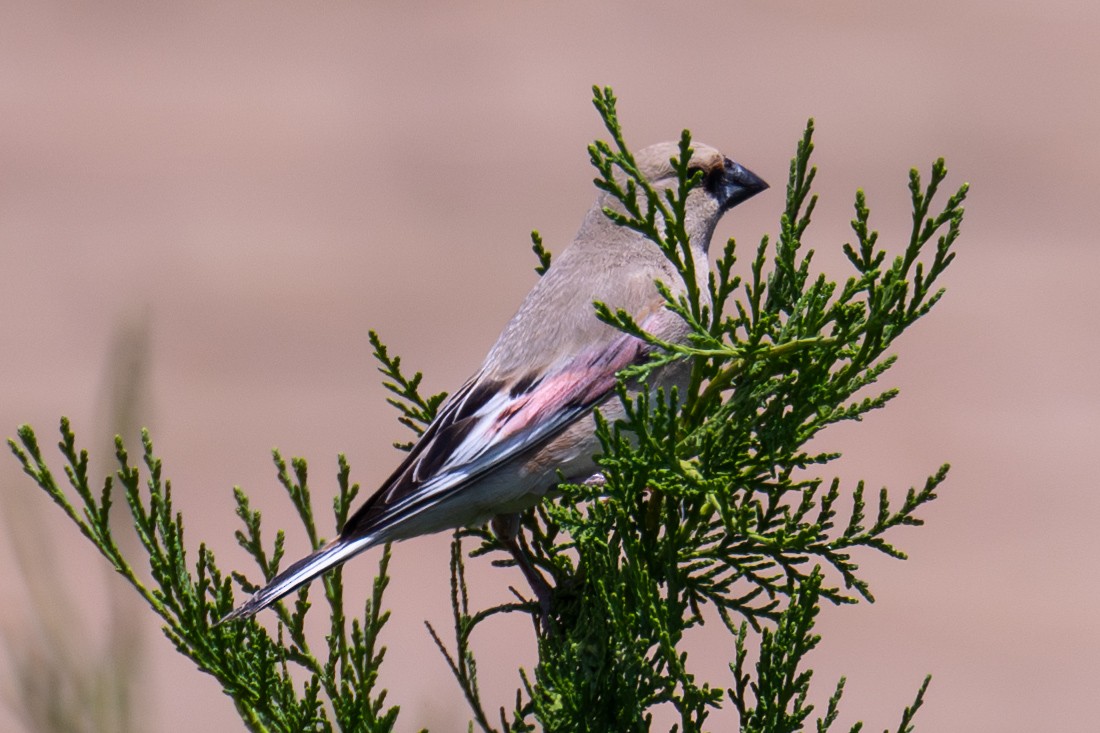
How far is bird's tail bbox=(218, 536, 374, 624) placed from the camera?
2.58m

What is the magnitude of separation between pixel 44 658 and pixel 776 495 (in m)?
1.54

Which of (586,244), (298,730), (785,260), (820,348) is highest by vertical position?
(586,244)

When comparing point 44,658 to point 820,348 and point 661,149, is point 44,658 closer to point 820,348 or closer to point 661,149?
point 820,348

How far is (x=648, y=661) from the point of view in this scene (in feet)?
7.97

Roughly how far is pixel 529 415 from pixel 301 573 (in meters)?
0.76

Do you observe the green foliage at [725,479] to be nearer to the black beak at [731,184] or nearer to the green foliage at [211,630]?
the green foliage at [211,630]

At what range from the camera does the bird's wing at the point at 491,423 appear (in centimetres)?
302

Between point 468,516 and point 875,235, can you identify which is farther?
point 468,516

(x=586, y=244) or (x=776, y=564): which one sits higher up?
(x=586, y=244)

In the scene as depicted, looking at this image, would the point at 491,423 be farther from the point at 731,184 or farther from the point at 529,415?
the point at 731,184

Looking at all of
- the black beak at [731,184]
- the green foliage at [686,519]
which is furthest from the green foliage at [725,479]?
the black beak at [731,184]

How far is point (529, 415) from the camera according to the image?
3242 mm

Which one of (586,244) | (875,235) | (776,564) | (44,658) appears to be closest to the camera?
(875,235)

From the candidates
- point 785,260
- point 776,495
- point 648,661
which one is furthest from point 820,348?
point 648,661
